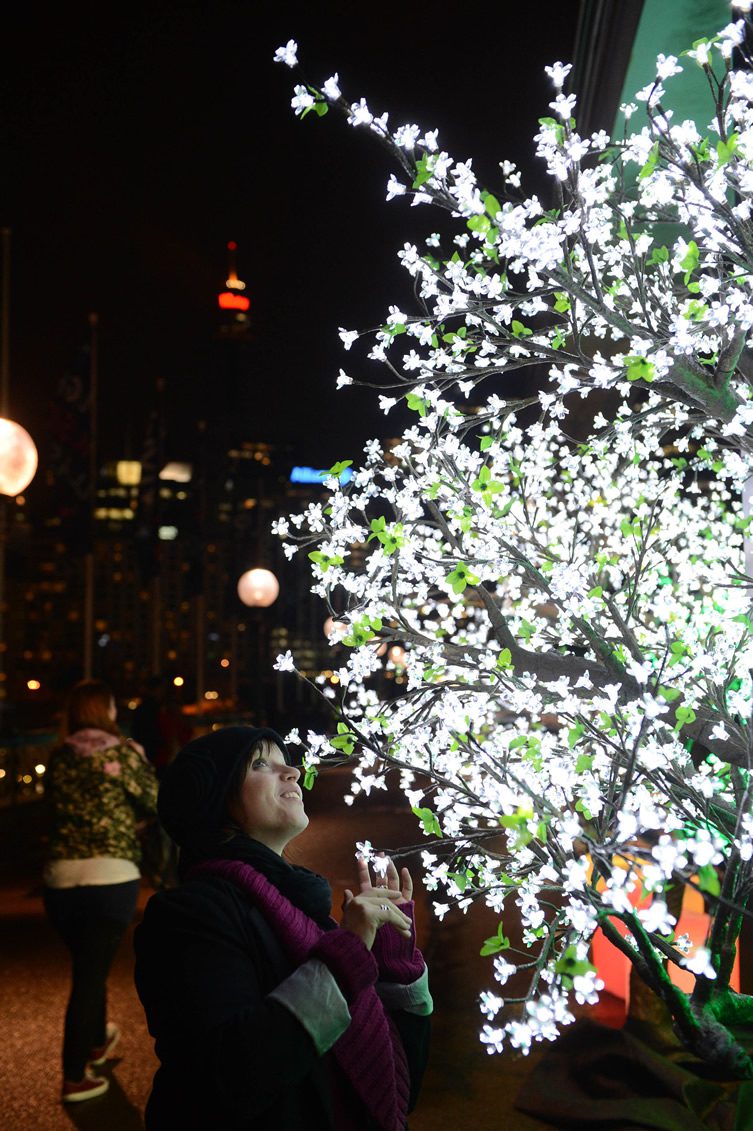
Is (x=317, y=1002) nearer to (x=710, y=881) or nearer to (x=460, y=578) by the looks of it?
(x=710, y=881)

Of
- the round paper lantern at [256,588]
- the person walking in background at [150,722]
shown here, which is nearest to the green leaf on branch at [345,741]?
the person walking in background at [150,722]

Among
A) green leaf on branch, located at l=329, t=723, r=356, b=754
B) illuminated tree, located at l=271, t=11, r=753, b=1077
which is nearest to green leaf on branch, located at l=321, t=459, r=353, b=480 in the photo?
illuminated tree, located at l=271, t=11, r=753, b=1077

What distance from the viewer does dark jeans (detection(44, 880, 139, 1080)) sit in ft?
16.3

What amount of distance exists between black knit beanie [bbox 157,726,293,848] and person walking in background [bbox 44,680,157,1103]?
3218mm

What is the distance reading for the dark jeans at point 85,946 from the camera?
4969 millimetres

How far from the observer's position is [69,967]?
720 cm

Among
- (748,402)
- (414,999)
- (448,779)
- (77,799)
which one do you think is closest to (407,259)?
(748,402)

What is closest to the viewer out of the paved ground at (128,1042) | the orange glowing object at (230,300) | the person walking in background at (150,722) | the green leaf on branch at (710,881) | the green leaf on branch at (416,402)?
the green leaf on branch at (710,881)

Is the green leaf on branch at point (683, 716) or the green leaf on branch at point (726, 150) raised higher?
the green leaf on branch at point (726, 150)

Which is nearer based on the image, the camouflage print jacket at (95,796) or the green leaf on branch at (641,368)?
the green leaf on branch at (641,368)

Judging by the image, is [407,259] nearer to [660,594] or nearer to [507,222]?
[507,222]

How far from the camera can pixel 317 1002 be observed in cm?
184

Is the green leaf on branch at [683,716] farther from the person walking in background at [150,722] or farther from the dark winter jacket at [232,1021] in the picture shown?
the person walking in background at [150,722]

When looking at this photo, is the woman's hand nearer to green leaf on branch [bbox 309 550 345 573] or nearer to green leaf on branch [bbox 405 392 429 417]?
green leaf on branch [bbox 309 550 345 573]
